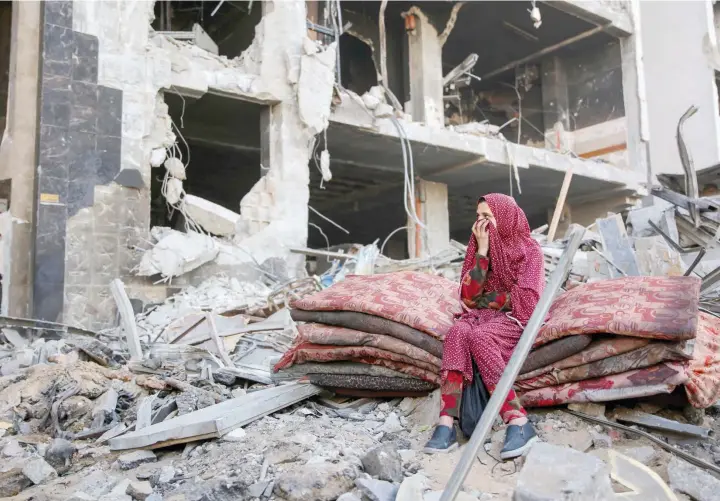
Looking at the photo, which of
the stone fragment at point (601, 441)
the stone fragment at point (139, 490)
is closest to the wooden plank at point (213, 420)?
the stone fragment at point (139, 490)

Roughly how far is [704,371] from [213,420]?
2.40 m

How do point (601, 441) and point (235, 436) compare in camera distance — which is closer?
point (601, 441)

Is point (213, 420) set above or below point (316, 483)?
above

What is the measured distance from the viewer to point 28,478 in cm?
278

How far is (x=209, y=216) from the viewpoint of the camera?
7.50 meters

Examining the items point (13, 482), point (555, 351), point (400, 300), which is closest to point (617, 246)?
point (400, 300)

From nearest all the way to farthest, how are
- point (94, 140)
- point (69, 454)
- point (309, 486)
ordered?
point (309, 486) < point (69, 454) < point (94, 140)

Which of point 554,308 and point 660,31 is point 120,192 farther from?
point 660,31

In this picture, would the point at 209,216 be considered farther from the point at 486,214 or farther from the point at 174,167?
the point at 486,214

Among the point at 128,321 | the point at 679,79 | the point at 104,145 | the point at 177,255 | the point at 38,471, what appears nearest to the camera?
the point at 38,471

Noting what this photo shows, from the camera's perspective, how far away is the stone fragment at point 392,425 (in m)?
3.18

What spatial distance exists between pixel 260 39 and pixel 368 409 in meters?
6.13

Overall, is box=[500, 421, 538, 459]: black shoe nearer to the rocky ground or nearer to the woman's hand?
the rocky ground

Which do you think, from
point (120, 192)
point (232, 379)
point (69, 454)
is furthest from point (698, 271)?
point (120, 192)
